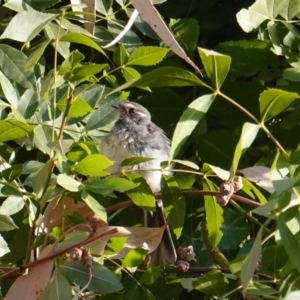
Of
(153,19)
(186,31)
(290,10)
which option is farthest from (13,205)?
(290,10)

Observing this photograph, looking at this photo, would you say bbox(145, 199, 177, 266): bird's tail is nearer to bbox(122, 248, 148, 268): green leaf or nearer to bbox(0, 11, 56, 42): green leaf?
bbox(122, 248, 148, 268): green leaf

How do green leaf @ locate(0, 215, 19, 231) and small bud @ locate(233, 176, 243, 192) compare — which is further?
green leaf @ locate(0, 215, 19, 231)

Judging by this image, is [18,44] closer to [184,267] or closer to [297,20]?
[297,20]

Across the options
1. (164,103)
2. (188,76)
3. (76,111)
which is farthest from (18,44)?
(188,76)

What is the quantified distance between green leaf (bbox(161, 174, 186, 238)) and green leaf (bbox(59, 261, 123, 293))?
19 cm

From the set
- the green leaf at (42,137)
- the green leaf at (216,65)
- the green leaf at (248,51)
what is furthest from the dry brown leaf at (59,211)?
the green leaf at (248,51)

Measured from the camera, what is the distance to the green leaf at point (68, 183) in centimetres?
142

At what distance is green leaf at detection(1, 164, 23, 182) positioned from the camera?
1.63m

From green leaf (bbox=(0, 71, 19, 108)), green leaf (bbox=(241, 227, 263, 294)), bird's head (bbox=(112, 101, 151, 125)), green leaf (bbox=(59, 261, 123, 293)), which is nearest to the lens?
green leaf (bbox=(241, 227, 263, 294))

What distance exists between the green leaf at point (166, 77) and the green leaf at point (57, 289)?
36 centimetres

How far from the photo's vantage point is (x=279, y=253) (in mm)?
1535

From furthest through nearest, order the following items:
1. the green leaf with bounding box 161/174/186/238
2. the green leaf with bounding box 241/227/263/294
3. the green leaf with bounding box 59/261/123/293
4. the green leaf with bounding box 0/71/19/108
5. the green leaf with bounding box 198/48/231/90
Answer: the green leaf with bounding box 0/71/19/108 < the green leaf with bounding box 161/174/186/238 < the green leaf with bounding box 59/261/123/293 < the green leaf with bounding box 198/48/231/90 < the green leaf with bounding box 241/227/263/294

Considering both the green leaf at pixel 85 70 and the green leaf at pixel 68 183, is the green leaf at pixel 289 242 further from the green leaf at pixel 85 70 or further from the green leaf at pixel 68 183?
the green leaf at pixel 85 70

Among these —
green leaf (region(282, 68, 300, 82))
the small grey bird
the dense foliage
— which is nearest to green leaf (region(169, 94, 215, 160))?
the dense foliage
